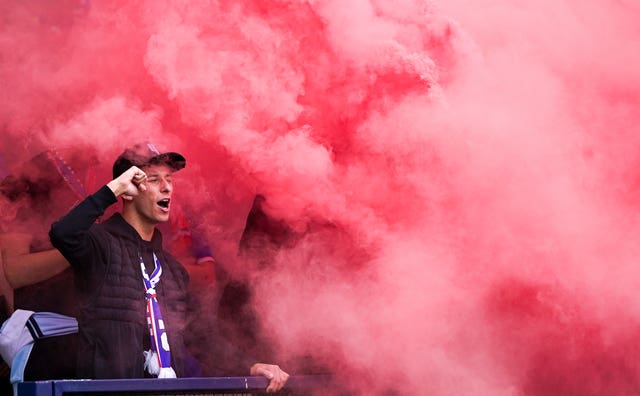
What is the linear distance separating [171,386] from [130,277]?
2.64 ft

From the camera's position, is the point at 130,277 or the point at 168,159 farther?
the point at 168,159

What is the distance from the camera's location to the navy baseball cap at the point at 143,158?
3.41 metres

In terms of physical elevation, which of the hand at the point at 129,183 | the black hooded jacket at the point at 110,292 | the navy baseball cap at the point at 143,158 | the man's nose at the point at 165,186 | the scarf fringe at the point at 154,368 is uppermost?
the navy baseball cap at the point at 143,158

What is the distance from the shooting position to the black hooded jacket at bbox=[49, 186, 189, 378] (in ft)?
9.70

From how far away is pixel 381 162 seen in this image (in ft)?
12.2

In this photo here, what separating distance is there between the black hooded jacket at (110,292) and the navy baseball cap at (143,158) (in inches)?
8.3

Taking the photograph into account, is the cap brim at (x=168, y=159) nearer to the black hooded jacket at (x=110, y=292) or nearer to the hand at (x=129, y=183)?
the hand at (x=129, y=183)

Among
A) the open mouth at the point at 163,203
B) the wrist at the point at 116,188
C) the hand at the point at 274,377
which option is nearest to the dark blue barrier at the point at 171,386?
the hand at the point at 274,377

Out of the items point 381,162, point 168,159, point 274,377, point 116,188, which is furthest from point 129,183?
point 381,162

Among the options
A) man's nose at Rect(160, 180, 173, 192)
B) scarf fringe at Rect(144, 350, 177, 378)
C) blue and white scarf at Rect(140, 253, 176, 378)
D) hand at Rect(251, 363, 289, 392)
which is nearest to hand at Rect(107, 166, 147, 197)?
man's nose at Rect(160, 180, 173, 192)

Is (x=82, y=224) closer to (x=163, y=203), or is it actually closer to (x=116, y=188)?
(x=116, y=188)

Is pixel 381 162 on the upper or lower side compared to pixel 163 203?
upper

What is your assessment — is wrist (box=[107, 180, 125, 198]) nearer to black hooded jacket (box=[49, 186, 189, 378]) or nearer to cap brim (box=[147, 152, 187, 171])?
black hooded jacket (box=[49, 186, 189, 378])

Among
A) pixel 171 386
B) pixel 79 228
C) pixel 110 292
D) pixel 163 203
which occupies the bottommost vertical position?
pixel 171 386
